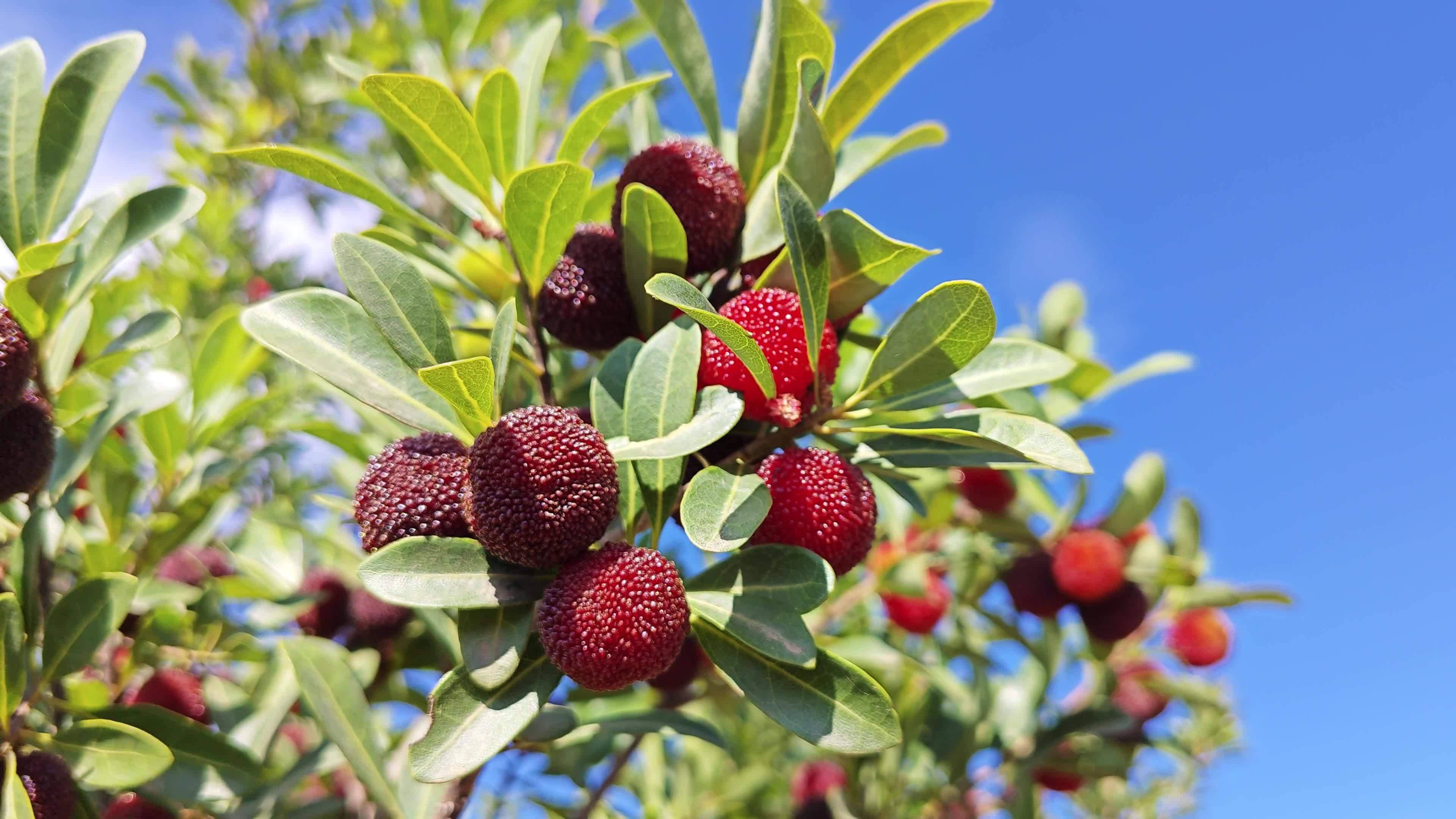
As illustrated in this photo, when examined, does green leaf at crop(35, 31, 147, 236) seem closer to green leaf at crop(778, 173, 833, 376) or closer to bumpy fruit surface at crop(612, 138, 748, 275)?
bumpy fruit surface at crop(612, 138, 748, 275)

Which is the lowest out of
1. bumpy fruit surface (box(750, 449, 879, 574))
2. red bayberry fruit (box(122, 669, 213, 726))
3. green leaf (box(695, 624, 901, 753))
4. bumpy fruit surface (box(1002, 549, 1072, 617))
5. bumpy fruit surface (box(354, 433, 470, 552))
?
red bayberry fruit (box(122, 669, 213, 726))

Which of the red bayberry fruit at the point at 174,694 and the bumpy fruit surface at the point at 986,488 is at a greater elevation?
the bumpy fruit surface at the point at 986,488

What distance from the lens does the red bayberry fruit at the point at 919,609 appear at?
2457 mm

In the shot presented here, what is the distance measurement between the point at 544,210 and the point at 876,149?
0.54 meters

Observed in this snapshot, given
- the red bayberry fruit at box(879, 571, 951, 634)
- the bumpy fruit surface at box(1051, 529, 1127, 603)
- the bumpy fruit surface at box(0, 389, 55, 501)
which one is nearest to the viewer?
the bumpy fruit surface at box(0, 389, 55, 501)

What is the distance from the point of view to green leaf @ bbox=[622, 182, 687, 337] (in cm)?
112

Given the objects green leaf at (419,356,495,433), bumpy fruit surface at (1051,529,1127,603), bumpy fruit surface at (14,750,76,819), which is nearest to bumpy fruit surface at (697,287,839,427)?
green leaf at (419,356,495,433)

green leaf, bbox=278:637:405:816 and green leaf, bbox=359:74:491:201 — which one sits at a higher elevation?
green leaf, bbox=359:74:491:201

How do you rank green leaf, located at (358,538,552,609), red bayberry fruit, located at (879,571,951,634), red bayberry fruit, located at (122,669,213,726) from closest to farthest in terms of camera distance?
green leaf, located at (358,538,552,609) → red bayberry fruit, located at (122,669,213,726) → red bayberry fruit, located at (879,571,951,634)

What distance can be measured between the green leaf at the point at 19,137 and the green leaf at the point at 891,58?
3.30 feet

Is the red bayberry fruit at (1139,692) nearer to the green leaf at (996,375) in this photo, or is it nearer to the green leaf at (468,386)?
the green leaf at (996,375)

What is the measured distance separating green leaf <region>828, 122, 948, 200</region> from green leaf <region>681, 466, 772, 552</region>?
0.53 m

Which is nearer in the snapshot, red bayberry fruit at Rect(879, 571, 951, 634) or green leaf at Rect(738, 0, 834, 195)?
green leaf at Rect(738, 0, 834, 195)

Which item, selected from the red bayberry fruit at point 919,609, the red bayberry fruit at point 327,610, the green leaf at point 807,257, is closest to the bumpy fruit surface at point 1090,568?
the red bayberry fruit at point 919,609
